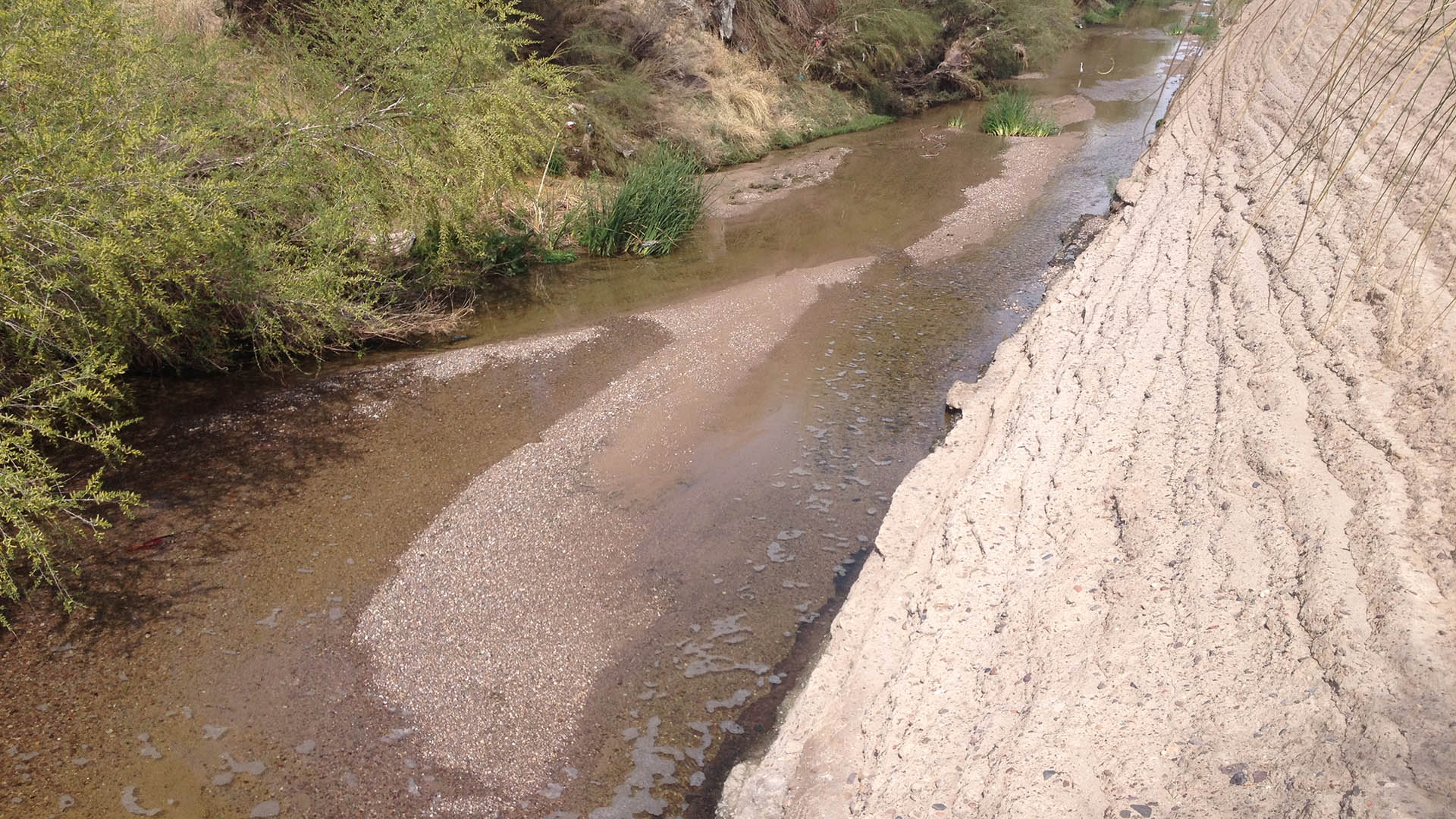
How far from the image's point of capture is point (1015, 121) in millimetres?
17562

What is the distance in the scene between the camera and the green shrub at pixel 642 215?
11.4 metres

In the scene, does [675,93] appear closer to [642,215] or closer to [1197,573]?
[642,215]

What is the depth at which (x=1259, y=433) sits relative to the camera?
4.50 metres

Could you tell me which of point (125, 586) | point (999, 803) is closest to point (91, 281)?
point (125, 586)

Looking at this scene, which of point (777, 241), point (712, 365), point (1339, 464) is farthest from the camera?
point (777, 241)

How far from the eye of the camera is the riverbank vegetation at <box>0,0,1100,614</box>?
5.01 m

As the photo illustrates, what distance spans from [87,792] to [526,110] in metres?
7.27

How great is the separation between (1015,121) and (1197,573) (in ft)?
51.2

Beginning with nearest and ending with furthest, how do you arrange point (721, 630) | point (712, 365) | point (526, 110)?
point (721, 630) → point (712, 365) → point (526, 110)

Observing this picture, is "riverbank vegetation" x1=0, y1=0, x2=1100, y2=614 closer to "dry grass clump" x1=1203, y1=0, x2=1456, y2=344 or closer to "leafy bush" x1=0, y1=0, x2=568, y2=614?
"leafy bush" x1=0, y1=0, x2=568, y2=614

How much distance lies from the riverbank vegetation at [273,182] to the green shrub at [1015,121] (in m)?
5.80

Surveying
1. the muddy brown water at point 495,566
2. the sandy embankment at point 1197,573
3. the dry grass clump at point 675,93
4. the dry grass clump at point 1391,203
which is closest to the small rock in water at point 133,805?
the muddy brown water at point 495,566

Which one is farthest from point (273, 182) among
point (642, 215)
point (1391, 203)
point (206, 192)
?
point (1391, 203)

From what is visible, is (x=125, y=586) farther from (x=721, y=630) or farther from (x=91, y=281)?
(x=721, y=630)
